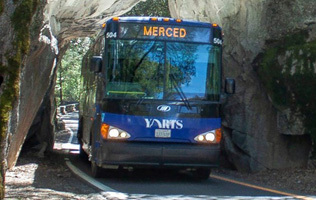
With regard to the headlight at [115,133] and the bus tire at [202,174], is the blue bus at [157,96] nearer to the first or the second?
the headlight at [115,133]

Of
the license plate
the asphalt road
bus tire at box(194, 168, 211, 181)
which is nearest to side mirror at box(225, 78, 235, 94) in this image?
the license plate

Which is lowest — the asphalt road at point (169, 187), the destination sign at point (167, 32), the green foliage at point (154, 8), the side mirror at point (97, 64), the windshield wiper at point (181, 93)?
the asphalt road at point (169, 187)

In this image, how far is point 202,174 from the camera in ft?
41.6

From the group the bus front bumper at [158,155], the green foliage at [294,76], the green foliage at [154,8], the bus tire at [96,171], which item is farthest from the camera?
the green foliage at [154,8]

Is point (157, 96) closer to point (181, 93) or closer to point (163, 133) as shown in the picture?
point (181, 93)

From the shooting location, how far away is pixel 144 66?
11625 mm

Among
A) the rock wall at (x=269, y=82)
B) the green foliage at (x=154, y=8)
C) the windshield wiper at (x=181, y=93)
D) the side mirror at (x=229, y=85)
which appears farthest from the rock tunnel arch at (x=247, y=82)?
the green foliage at (x=154, y=8)

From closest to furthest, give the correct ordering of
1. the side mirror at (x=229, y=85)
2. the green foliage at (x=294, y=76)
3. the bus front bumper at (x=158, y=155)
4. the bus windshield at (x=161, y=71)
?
the bus front bumper at (x=158, y=155) → the bus windshield at (x=161, y=71) → the side mirror at (x=229, y=85) → the green foliage at (x=294, y=76)

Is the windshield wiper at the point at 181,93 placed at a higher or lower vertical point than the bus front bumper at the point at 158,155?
higher

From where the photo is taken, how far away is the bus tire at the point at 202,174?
1248 cm

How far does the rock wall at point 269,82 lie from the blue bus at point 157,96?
261 cm

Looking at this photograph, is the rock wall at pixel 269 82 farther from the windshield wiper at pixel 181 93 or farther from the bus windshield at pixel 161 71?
the windshield wiper at pixel 181 93

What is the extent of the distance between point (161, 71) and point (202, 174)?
2587mm

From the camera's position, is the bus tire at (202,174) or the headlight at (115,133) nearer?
the headlight at (115,133)
